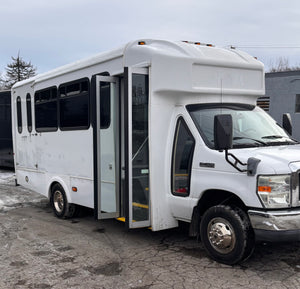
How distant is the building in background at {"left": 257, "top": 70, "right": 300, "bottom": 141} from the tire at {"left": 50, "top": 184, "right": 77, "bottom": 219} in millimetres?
14533

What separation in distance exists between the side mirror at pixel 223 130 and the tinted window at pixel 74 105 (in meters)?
2.94

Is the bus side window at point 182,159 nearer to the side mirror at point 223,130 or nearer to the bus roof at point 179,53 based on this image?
the side mirror at point 223,130

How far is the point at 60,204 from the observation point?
7.62 meters

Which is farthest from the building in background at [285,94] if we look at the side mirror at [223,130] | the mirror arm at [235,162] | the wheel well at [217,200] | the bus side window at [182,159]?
the side mirror at [223,130]

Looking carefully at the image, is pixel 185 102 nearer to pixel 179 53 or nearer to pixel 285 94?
pixel 179 53

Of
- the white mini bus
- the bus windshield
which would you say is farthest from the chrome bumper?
the bus windshield

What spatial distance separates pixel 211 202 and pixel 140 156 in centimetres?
117

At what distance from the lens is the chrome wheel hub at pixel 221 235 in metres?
4.62

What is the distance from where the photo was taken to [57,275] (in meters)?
4.64

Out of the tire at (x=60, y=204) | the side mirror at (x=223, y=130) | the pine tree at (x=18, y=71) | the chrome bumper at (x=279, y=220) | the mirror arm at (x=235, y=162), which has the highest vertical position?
the pine tree at (x=18, y=71)

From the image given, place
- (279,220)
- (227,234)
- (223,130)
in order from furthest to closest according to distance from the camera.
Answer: (227,234) → (223,130) → (279,220)

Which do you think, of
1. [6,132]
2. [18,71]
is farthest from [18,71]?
[6,132]

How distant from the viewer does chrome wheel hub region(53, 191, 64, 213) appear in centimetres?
752

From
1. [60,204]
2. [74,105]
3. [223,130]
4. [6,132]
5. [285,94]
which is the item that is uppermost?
[285,94]
